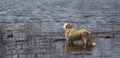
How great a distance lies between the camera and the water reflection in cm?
1244

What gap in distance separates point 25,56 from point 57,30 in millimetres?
5201

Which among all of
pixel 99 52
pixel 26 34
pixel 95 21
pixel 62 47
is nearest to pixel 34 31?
pixel 26 34

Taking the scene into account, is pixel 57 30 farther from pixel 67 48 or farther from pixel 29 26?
pixel 67 48

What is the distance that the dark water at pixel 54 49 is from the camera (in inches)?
464

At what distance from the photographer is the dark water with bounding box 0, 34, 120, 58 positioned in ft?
38.6

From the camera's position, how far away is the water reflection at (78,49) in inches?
490

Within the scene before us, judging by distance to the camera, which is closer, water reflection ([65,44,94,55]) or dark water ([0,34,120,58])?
dark water ([0,34,120,58])

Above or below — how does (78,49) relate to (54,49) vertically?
below

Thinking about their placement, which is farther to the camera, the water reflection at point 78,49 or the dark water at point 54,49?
the water reflection at point 78,49

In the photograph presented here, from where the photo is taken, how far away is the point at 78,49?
13.1m

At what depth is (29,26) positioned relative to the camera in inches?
572

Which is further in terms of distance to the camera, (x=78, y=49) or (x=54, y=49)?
(x=78, y=49)

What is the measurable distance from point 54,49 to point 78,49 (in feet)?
3.16

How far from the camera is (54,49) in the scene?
1249 cm
